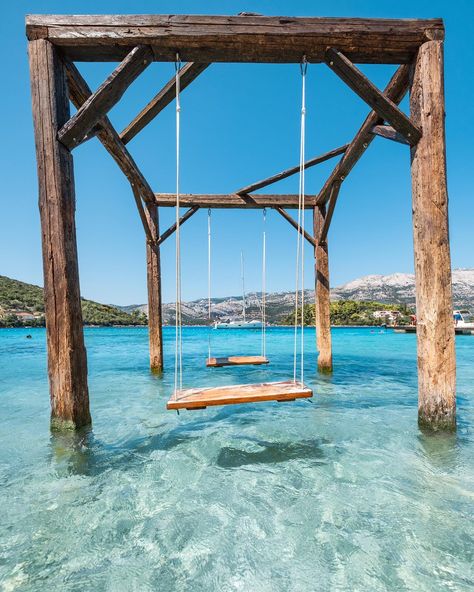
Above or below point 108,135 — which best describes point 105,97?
below

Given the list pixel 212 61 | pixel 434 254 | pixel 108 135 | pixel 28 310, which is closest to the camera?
pixel 434 254

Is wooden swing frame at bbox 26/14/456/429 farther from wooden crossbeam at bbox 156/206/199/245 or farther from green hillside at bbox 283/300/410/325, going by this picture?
green hillside at bbox 283/300/410/325

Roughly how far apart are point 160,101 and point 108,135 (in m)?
→ 0.82

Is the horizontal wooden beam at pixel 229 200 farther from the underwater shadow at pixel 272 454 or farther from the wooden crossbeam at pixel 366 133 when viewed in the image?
the underwater shadow at pixel 272 454

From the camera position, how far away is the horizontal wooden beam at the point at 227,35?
10.5 ft

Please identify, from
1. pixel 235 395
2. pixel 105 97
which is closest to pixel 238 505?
pixel 235 395

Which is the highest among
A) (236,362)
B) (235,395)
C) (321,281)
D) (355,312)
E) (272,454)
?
(321,281)

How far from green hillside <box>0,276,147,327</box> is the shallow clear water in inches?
2242

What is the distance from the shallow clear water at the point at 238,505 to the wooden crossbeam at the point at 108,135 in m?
3.61

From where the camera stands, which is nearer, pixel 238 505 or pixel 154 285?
pixel 238 505

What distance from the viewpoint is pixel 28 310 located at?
5634 centimetres

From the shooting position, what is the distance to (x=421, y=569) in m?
1.73

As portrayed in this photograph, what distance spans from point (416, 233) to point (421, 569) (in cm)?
291

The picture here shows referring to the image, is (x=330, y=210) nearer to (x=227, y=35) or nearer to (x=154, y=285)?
(x=227, y=35)
